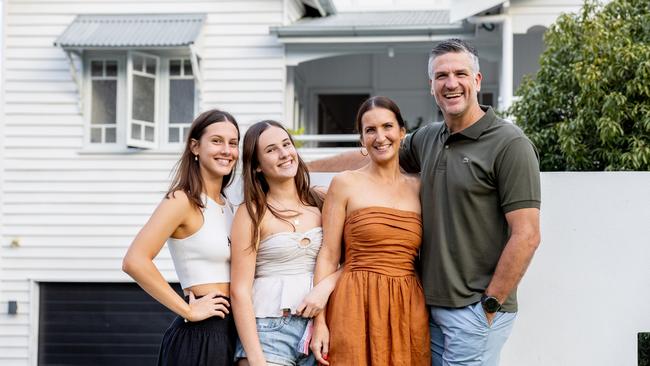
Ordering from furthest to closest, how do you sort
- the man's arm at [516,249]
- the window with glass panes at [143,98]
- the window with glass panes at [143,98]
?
the window with glass panes at [143,98] < the window with glass panes at [143,98] < the man's arm at [516,249]

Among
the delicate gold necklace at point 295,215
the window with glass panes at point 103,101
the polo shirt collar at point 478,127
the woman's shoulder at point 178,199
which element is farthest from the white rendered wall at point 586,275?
the window with glass panes at point 103,101

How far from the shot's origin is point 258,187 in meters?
3.42

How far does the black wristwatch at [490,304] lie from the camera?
3211 millimetres

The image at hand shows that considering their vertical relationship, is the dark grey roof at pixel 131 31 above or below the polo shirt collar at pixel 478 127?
above

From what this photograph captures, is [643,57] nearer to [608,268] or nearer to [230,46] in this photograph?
[608,268]

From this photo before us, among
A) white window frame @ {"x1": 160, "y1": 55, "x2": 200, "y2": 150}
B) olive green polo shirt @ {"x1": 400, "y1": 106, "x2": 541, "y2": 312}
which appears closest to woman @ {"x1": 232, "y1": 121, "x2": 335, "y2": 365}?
olive green polo shirt @ {"x1": 400, "y1": 106, "x2": 541, "y2": 312}

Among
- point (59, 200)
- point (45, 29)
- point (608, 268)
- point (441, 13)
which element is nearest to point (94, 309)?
Answer: point (59, 200)

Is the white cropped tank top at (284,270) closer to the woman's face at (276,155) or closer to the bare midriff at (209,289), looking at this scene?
the bare midriff at (209,289)

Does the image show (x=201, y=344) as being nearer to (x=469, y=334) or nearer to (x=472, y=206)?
(x=469, y=334)

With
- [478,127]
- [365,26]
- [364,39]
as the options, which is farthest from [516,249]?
[364,39]

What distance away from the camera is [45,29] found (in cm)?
1155

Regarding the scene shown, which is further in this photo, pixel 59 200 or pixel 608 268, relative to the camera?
pixel 59 200

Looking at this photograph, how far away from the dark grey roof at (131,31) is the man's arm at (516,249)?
27.1ft

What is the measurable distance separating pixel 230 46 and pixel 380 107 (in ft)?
27.5
